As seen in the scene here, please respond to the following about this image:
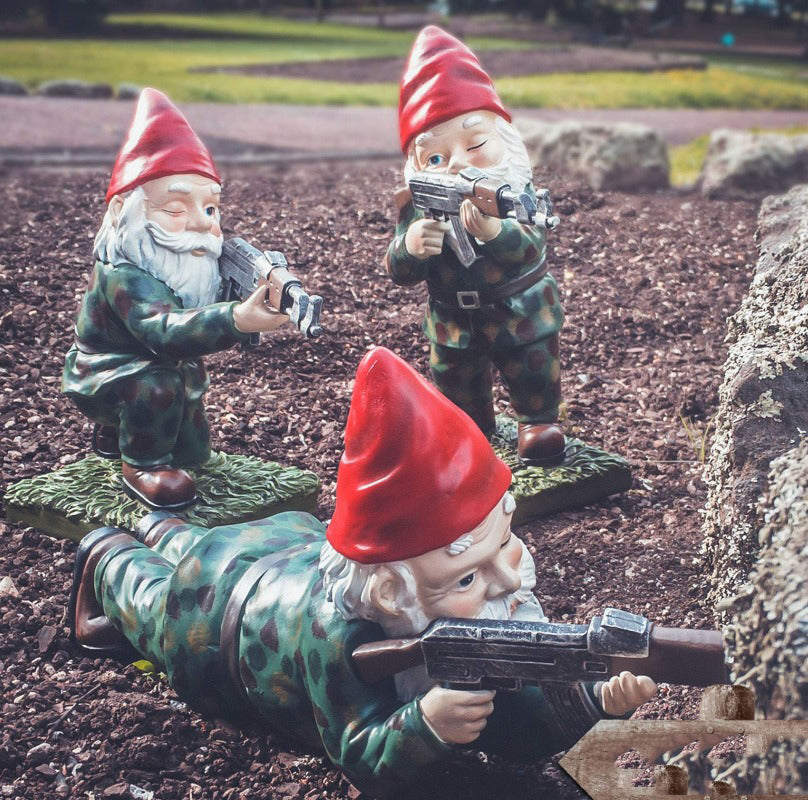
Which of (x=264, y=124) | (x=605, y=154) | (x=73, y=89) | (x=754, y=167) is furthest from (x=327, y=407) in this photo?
(x=73, y=89)

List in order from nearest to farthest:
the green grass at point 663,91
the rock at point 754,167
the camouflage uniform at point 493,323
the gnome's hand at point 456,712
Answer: the gnome's hand at point 456,712
the camouflage uniform at point 493,323
the rock at point 754,167
the green grass at point 663,91

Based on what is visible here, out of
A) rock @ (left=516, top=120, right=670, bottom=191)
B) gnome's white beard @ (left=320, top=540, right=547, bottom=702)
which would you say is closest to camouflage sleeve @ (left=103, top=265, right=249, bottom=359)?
gnome's white beard @ (left=320, top=540, right=547, bottom=702)

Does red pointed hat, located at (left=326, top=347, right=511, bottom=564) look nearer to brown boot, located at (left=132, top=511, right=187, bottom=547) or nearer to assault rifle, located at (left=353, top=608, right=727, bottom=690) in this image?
assault rifle, located at (left=353, top=608, right=727, bottom=690)

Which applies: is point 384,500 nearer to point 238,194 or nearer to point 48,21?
point 238,194

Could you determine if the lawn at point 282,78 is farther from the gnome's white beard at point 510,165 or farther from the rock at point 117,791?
the rock at point 117,791

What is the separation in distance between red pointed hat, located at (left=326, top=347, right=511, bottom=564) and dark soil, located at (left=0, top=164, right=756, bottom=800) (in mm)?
567

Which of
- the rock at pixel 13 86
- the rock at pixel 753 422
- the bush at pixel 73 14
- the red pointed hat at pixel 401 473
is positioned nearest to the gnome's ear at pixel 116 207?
the red pointed hat at pixel 401 473

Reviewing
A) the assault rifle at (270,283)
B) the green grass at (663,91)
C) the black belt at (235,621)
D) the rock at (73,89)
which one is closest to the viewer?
the black belt at (235,621)

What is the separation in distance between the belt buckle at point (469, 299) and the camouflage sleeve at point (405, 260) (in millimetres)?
118

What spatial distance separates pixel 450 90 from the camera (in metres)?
3.18

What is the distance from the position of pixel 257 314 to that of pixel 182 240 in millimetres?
326

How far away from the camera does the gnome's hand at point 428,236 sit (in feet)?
10.5

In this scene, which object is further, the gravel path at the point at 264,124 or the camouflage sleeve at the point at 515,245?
the gravel path at the point at 264,124

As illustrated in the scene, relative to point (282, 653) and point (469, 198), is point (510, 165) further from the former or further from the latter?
point (282, 653)
